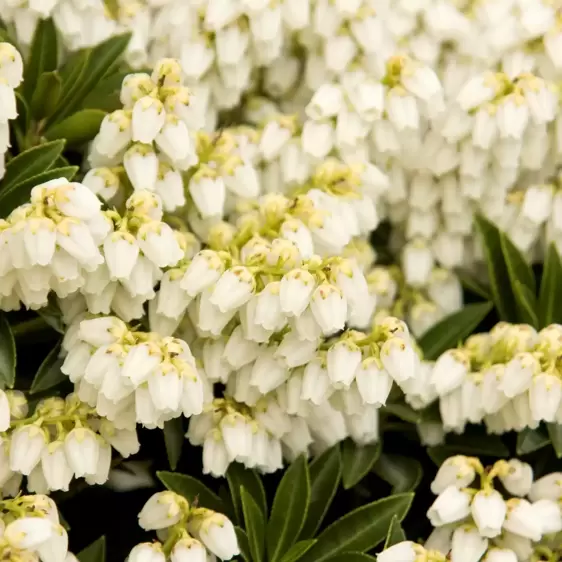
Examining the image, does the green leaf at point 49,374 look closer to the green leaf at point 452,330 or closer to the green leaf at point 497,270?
the green leaf at point 452,330

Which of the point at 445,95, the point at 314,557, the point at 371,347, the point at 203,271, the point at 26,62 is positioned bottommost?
the point at 314,557

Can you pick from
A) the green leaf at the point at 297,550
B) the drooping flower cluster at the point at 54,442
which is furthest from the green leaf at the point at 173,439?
the green leaf at the point at 297,550

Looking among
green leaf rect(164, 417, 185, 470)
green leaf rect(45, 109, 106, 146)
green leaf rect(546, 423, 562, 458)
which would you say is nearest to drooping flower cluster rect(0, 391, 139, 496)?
green leaf rect(164, 417, 185, 470)

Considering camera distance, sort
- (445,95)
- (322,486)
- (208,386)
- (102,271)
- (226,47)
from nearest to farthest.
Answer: (102,271) < (208,386) < (322,486) < (226,47) < (445,95)

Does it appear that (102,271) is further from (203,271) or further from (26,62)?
(26,62)

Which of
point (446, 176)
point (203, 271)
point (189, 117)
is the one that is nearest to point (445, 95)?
point (446, 176)

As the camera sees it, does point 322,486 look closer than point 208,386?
No
